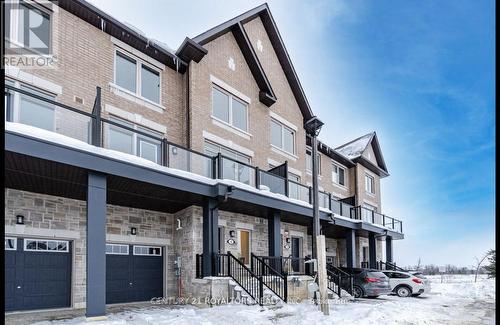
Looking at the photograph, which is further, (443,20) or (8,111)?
(8,111)

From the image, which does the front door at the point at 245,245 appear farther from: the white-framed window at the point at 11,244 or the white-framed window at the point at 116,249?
the white-framed window at the point at 11,244

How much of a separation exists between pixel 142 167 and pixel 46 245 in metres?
3.84

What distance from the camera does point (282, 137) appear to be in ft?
68.4

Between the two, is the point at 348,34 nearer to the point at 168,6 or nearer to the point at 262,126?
the point at 168,6

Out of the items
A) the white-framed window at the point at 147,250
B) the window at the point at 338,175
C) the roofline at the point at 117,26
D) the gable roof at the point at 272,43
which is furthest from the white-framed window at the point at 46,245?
the window at the point at 338,175

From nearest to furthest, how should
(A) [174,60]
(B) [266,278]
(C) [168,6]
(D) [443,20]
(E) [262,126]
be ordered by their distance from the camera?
1. (D) [443,20]
2. (C) [168,6]
3. (B) [266,278]
4. (A) [174,60]
5. (E) [262,126]

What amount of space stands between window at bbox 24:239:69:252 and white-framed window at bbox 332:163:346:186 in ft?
57.3

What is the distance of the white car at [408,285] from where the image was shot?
1892 cm

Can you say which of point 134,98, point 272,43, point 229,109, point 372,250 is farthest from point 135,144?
point 372,250

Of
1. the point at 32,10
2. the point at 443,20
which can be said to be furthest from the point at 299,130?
the point at 443,20

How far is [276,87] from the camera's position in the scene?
20.7 m

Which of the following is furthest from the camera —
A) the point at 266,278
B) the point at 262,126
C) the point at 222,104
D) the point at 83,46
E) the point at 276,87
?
the point at 276,87

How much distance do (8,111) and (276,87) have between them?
1334 cm

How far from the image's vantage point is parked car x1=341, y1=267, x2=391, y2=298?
1758cm
